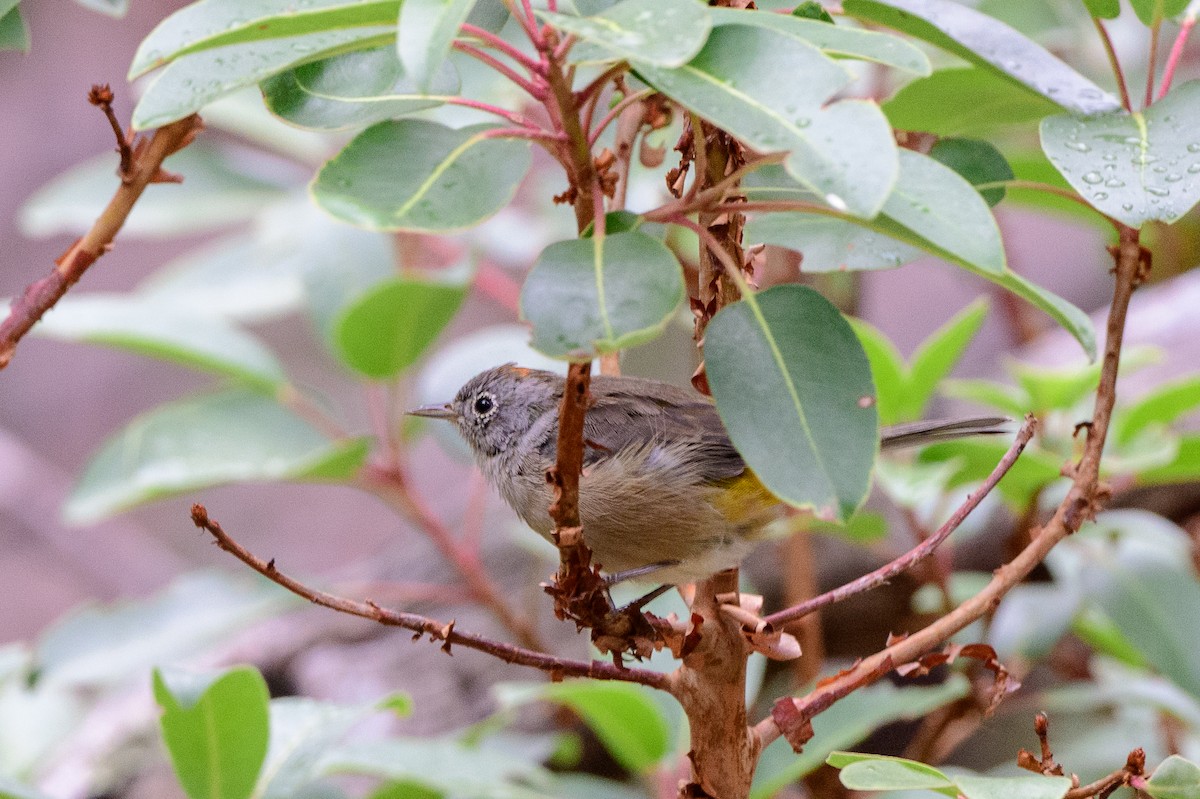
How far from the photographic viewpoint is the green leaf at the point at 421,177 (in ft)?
3.67

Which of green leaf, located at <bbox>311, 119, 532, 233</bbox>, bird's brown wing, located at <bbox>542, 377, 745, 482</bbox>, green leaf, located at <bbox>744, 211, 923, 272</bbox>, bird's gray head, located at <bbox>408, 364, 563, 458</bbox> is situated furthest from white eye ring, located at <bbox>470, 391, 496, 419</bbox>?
green leaf, located at <bbox>311, 119, 532, 233</bbox>

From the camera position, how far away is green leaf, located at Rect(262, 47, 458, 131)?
4.24 ft

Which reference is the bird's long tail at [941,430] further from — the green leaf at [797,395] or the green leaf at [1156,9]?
the green leaf at [797,395]

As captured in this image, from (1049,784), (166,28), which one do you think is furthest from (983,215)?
(166,28)

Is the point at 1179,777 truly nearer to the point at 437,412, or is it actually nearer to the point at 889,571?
the point at 889,571

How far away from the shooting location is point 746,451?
1.12 metres

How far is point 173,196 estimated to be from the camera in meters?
3.60

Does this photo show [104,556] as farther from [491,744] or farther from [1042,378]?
[1042,378]

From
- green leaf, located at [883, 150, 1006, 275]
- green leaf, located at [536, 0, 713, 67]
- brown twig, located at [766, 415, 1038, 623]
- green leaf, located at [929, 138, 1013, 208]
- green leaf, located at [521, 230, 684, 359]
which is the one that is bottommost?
brown twig, located at [766, 415, 1038, 623]

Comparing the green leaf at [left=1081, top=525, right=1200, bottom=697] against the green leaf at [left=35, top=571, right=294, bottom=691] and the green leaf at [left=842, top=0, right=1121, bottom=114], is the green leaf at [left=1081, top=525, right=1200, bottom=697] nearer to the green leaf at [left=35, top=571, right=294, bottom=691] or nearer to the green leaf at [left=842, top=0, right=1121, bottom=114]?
the green leaf at [left=842, top=0, right=1121, bottom=114]

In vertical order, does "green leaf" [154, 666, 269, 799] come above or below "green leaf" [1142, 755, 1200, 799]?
below


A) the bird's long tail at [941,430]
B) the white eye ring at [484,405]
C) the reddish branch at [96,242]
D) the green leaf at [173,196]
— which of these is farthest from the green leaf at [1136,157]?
the green leaf at [173,196]

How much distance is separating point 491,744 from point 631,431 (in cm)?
119

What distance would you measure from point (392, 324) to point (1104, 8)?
159cm
